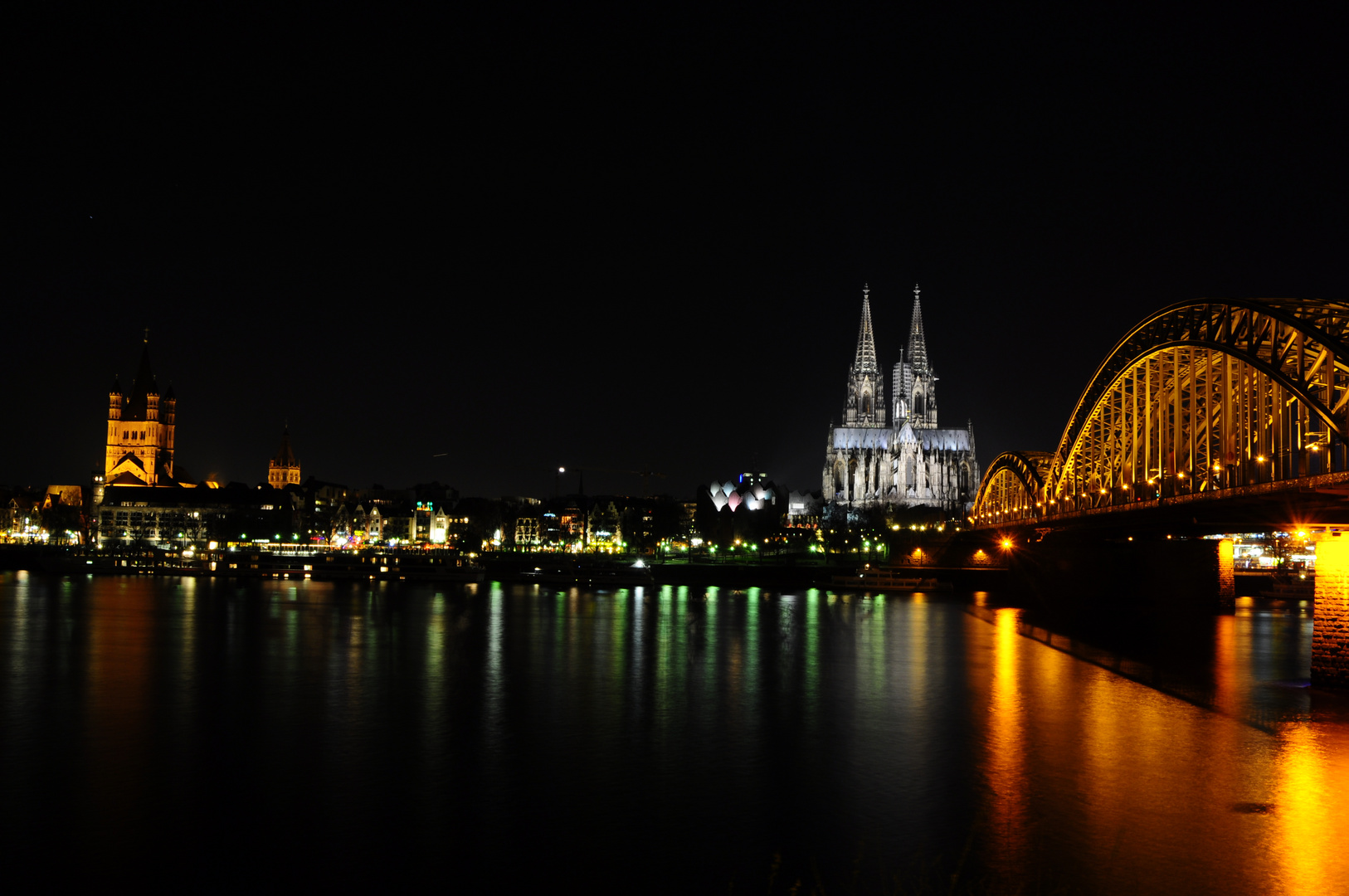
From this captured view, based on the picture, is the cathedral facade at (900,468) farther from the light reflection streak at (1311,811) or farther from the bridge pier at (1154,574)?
the light reflection streak at (1311,811)

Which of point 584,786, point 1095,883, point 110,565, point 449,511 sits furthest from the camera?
point 449,511

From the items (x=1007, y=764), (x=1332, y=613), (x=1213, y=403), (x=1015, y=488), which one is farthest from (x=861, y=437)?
(x=1007, y=764)

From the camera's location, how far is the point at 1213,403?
4769 cm

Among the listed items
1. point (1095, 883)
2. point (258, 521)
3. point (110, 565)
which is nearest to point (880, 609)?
point (1095, 883)

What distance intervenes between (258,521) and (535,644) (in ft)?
379

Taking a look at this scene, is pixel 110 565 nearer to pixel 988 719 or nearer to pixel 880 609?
pixel 880 609

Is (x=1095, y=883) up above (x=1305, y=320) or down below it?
below

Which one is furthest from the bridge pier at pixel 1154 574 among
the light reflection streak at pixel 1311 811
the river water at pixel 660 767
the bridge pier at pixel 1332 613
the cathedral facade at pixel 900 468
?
the cathedral facade at pixel 900 468

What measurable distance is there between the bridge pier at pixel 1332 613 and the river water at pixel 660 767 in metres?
0.89

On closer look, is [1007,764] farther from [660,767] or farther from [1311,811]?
[660,767]

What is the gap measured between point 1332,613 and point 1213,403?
62.3 ft

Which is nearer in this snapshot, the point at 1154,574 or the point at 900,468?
the point at 1154,574

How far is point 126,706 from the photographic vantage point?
30266mm

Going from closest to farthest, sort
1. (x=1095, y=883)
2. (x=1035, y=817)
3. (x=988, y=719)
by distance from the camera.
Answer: (x=1095, y=883), (x=1035, y=817), (x=988, y=719)
